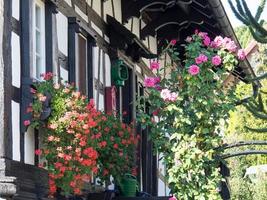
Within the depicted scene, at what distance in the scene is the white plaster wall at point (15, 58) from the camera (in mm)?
8727

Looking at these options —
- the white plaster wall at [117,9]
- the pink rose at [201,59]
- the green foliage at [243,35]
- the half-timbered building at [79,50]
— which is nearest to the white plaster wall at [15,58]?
the half-timbered building at [79,50]

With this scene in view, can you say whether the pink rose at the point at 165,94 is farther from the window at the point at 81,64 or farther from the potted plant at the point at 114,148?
the window at the point at 81,64

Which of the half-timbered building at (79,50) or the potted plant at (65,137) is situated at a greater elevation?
the half-timbered building at (79,50)

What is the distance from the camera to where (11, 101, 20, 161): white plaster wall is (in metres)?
8.63

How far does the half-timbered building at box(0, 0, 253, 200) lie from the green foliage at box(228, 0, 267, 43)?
2.16 metres

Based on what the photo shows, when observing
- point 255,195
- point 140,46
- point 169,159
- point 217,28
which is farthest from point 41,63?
point 255,195

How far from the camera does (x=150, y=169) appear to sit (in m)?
16.8

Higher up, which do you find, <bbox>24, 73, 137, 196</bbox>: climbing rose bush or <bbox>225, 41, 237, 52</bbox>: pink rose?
<bbox>225, 41, 237, 52</bbox>: pink rose

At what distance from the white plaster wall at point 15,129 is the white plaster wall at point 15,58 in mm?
232

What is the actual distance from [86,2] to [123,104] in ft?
9.24

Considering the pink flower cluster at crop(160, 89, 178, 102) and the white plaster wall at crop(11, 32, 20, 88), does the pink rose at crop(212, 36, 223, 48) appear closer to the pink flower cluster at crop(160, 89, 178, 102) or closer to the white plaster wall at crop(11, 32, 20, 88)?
the pink flower cluster at crop(160, 89, 178, 102)

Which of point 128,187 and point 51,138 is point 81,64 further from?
point 51,138

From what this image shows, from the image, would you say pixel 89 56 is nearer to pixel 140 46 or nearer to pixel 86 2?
pixel 86 2

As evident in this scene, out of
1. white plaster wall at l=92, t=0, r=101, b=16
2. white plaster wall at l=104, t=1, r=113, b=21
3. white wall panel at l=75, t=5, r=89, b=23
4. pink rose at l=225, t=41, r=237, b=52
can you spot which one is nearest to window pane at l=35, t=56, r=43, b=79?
white wall panel at l=75, t=5, r=89, b=23
